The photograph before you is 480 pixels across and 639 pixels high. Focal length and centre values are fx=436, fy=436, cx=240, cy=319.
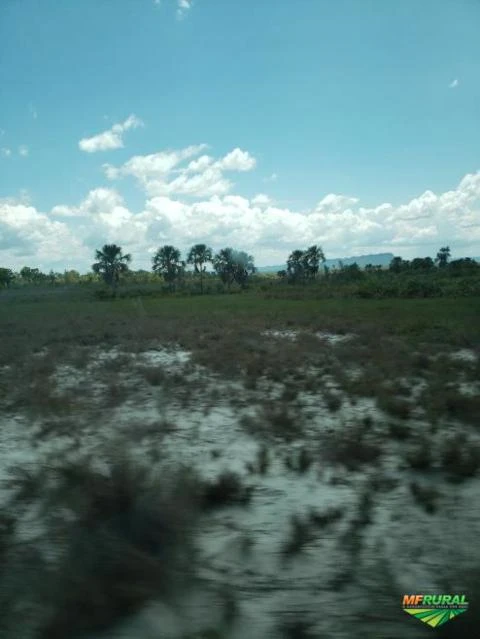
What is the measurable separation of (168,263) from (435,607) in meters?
76.3

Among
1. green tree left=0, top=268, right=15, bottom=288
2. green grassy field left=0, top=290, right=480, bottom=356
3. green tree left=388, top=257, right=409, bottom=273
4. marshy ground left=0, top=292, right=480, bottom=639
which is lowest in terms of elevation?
marshy ground left=0, top=292, right=480, bottom=639

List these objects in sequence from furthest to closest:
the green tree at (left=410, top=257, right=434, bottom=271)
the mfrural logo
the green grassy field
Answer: the green tree at (left=410, top=257, right=434, bottom=271), the green grassy field, the mfrural logo

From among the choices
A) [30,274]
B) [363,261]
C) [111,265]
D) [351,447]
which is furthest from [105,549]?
[363,261]

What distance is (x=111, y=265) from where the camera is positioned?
141 ft

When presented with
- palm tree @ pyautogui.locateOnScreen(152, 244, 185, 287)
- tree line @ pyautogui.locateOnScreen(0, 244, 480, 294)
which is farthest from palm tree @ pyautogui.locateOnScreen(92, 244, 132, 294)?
palm tree @ pyautogui.locateOnScreen(152, 244, 185, 287)

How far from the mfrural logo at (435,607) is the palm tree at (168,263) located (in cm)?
7322

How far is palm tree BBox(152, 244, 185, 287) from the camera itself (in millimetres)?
75994

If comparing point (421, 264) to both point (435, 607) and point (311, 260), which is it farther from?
point (435, 607)

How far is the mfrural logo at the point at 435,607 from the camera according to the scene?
272cm

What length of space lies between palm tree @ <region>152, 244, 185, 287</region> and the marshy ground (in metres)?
65.5

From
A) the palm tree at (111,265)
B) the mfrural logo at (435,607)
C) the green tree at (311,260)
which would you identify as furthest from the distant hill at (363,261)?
the mfrural logo at (435,607)

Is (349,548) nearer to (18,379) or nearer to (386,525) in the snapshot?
(386,525)

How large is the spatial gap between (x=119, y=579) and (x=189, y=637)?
0.69 m

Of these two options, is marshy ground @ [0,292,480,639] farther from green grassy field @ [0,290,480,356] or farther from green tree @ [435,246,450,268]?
green tree @ [435,246,450,268]
